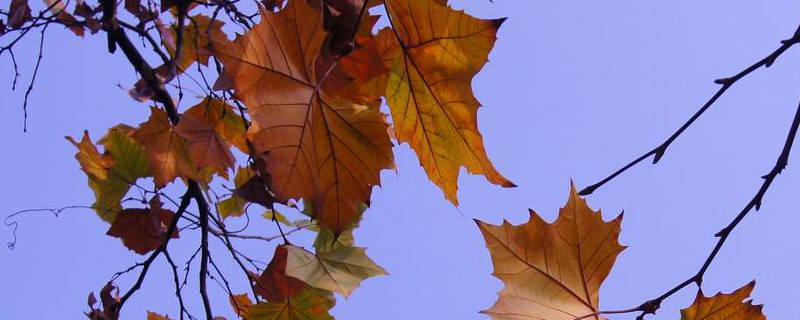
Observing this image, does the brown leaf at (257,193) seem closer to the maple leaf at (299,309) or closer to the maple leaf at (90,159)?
the maple leaf at (299,309)

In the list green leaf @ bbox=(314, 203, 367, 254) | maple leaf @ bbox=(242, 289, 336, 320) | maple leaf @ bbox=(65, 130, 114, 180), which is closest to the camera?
maple leaf @ bbox=(242, 289, 336, 320)

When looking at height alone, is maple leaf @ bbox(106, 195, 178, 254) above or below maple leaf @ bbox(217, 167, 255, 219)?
below

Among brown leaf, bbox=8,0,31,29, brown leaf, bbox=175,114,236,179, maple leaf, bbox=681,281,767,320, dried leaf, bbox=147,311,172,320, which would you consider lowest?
maple leaf, bbox=681,281,767,320

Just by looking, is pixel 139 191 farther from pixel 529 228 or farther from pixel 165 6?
pixel 529 228

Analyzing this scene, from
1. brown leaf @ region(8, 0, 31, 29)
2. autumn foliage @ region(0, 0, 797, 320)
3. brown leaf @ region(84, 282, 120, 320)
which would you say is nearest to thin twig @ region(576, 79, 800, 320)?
autumn foliage @ region(0, 0, 797, 320)

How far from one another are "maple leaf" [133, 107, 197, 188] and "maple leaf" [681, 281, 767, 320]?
56 centimetres

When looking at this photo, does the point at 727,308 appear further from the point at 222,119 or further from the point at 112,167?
the point at 112,167

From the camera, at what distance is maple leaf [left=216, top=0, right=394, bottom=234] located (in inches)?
20.4

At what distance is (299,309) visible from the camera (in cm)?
83

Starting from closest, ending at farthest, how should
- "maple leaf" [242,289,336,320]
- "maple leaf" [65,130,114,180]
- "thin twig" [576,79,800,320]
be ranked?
"thin twig" [576,79,800,320], "maple leaf" [242,289,336,320], "maple leaf" [65,130,114,180]

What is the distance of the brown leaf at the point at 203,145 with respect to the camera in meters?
0.69

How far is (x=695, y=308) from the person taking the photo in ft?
2.00

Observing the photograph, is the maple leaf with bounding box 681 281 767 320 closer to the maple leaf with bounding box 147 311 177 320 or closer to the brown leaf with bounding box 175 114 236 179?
the brown leaf with bounding box 175 114 236 179

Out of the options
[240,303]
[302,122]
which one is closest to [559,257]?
[302,122]
